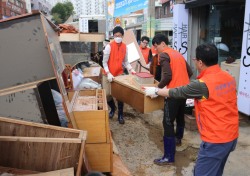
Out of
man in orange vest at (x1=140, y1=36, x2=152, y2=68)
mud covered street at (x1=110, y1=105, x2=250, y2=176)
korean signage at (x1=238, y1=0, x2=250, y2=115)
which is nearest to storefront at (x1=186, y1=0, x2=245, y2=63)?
korean signage at (x1=238, y1=0, x2=250, y2=115)

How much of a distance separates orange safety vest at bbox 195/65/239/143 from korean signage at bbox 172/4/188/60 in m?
5.84

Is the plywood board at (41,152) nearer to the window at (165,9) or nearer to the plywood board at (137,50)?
the plywood board at (137,50)

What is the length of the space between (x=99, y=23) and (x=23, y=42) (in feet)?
44.6

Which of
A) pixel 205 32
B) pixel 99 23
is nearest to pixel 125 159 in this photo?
pixel 205 32

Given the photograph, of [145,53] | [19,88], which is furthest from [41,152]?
[145,53]

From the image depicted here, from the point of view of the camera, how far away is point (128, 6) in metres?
11.9

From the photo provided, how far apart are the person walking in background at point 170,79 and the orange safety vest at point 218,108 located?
1.11m

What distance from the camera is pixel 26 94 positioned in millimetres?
2305

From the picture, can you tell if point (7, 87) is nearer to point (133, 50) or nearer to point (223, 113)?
point (223, 113)

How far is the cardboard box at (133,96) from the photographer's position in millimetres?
3742

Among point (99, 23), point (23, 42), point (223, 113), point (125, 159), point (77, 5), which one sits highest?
point (77, 5)

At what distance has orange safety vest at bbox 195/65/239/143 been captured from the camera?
227 cm

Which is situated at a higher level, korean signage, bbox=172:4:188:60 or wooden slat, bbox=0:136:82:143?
korean signage, bbox=172:4:188:60

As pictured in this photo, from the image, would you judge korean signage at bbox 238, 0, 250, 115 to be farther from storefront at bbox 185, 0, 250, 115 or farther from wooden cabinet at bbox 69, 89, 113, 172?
wooden cabinet at bbox 69, 89, 113, 172
